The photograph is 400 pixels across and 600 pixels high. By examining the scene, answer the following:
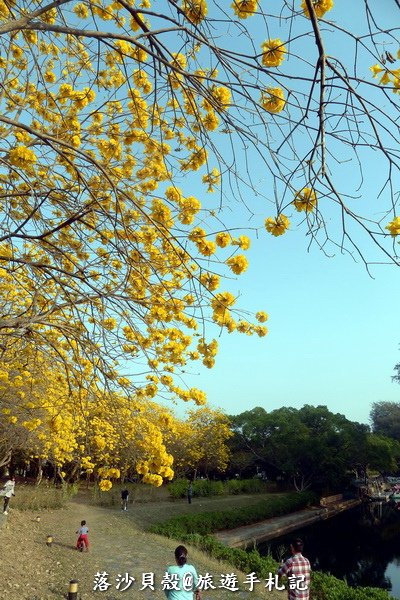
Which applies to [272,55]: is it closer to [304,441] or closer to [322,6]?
[322,6]

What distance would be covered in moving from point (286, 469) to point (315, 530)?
547 centimetres

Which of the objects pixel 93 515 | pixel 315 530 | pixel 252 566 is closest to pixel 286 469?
pixel 315 530

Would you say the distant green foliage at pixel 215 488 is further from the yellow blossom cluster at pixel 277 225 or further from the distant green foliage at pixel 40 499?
the yellow blossom cluster at pixel 277 225

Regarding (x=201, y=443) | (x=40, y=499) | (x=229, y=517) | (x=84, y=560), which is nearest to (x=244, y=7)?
(x=84, y=560)

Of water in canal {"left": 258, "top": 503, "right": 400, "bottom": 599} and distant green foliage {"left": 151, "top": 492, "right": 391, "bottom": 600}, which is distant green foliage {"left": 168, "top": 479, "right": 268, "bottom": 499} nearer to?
distant green foliage {"left": 151, "top": 492, "right": 391, "bottom": 600}

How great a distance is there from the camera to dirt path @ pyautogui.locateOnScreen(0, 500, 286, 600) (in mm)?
7016

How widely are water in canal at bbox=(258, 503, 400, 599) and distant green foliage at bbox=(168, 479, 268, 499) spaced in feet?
15.9

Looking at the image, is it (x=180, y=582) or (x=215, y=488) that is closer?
(x=180, y=582)

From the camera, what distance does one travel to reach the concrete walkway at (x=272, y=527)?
1519cm

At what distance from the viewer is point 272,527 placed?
17625 mm

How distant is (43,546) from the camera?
9.58m

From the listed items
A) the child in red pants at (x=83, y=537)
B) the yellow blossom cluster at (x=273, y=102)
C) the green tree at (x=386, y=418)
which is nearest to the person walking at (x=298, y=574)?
the yellow blossom cluster at (x=273, y=102)

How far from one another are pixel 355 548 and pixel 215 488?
8.17 metres

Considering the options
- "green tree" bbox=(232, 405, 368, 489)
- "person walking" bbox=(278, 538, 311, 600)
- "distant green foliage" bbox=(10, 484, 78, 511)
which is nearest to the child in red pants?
"distant green foliage" bbox=(10, 484, 78, 511)
